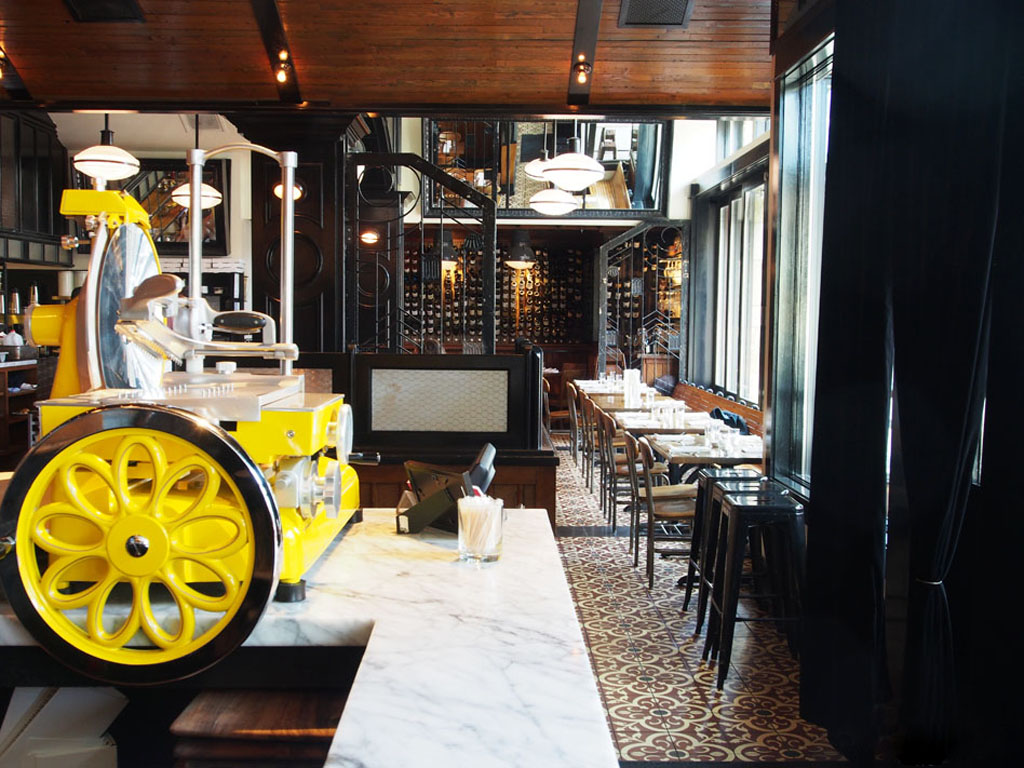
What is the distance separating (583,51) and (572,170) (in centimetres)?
226

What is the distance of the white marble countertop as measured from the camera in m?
1.22

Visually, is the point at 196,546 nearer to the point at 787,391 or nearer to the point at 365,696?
the point at 365,696

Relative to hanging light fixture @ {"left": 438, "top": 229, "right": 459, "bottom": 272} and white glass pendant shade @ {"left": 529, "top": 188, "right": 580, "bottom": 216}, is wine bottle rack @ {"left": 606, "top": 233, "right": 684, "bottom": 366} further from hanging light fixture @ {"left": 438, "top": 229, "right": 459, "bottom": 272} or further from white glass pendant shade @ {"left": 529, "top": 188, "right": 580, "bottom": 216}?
hanging light fixture @ {"left": 438, "top": 229, "right": 459, "bottom": 272}

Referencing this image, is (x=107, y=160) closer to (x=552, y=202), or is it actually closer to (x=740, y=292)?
(x=552, y=202)

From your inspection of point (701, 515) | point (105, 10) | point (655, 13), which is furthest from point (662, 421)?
point (105, 10)

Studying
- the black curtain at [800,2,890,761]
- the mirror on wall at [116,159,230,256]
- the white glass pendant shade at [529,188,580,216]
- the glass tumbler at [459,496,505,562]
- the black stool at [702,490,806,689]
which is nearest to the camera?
the glass tumbler at [459,496,505,562]

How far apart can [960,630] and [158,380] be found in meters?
2.51

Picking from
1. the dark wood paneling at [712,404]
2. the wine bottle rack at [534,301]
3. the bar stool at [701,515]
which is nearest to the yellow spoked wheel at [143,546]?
the bar stool at [701,515]

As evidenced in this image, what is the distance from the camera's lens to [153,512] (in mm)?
1536

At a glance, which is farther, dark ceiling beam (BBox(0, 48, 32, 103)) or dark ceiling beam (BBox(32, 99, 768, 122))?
dark ceiling beam (BBox(32, 99, 768, 122))

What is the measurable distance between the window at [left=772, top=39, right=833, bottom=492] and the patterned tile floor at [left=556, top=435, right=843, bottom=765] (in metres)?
1.03

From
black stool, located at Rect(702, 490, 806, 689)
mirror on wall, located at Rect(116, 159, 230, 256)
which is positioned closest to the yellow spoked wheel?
black stool, located at Rect(702, 490, 806, 689)

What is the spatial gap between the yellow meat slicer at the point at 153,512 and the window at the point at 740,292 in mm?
8790

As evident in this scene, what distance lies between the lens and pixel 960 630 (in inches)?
110
